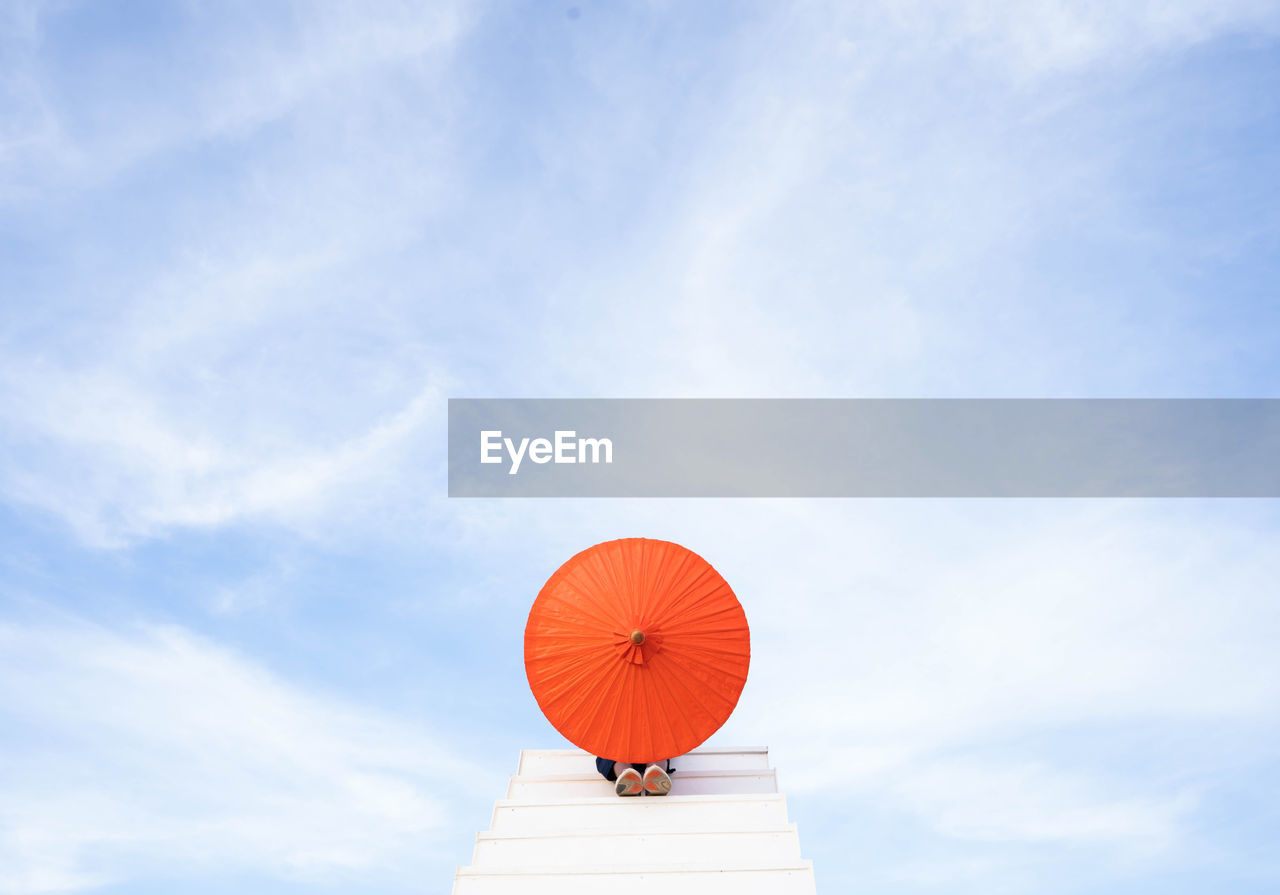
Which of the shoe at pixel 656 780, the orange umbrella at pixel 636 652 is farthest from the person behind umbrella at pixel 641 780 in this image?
the orange umbrella at pixel 636 652

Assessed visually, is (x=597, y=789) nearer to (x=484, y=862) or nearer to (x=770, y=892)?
(x=484, y=862)

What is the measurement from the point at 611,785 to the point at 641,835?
1177 mm

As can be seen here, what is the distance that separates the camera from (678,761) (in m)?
7.64

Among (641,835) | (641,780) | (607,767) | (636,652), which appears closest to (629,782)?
(641,780)

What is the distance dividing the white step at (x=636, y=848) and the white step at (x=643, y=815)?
9.0 inches

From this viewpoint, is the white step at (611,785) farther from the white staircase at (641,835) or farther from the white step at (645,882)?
the white step at (645,882)

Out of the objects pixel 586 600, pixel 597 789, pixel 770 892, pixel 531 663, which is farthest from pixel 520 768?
pixel 770 892

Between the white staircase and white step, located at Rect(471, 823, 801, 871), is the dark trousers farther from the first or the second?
white step, located at Rect(471, 823, 801, 871)

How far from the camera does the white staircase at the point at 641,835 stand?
5.38m

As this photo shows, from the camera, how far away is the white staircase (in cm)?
538

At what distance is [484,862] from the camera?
19.7 ft

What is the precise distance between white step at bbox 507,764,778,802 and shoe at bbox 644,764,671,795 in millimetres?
267

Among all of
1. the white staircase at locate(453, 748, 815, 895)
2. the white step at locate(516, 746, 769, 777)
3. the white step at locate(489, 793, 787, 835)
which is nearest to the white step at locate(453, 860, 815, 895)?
the white staircase at locate(453, 748, 815, 895)

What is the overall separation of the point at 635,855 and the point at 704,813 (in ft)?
2.64
